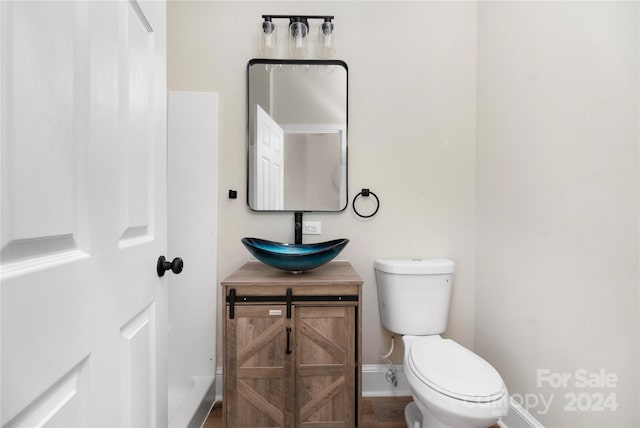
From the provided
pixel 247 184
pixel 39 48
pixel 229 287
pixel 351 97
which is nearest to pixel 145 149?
pixel 39 48

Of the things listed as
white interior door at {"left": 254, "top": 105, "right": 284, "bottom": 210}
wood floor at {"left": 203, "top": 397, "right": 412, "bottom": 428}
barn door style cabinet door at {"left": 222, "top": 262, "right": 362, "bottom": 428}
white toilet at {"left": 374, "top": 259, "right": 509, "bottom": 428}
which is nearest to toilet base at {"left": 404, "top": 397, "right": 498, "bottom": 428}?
white toilet at {"left": 374, "top": 259, "right": 509, "bottom": 428}

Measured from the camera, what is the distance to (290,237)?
5.74 feet

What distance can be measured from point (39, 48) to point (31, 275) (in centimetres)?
32

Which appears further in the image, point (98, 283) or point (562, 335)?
point (562, 335)

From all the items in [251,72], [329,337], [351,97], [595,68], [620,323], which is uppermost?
[251,72]

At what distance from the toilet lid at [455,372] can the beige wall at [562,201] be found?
1.04 ft

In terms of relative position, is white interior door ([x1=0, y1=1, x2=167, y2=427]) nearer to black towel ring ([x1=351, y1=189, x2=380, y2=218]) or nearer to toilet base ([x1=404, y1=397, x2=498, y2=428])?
toilet base ([x1=404, y1=397, x2=498, y2=428])

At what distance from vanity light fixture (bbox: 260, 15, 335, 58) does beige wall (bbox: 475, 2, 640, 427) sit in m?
0.92

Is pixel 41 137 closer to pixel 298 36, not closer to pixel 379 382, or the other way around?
pixel 298 36

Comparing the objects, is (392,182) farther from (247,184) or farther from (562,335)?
(562,335)

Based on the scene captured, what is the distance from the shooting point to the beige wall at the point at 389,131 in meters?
1.73

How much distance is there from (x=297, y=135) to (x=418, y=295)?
1.14 metres

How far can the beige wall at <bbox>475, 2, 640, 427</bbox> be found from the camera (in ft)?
3.13

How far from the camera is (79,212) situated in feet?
1.63
